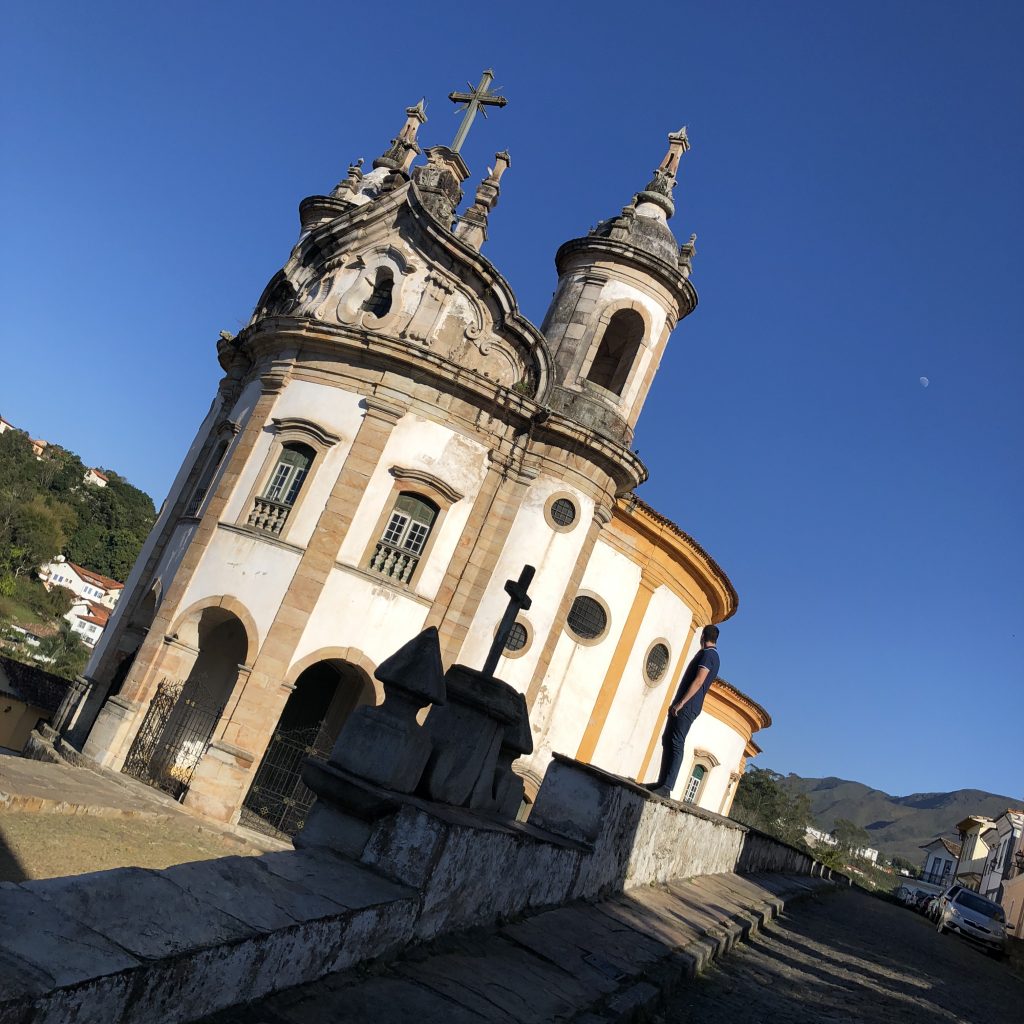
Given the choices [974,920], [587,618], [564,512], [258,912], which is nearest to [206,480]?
[564,512]

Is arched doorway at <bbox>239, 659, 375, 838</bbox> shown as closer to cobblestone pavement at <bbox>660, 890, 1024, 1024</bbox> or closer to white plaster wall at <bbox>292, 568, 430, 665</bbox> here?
white plaster wall at <bbox>292, 568, 430, 665</bbox>

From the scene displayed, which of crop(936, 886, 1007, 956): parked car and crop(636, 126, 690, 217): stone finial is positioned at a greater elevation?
Result: crop(636, 126, 690, 217): stone finial

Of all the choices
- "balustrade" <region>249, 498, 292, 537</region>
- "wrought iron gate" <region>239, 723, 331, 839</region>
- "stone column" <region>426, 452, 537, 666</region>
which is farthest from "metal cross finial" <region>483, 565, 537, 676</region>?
"balustrade" <region>249, 498, 292, 537</region>

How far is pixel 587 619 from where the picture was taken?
65.4 ft

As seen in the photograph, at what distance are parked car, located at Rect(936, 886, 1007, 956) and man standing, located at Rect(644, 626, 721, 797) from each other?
1525 cm

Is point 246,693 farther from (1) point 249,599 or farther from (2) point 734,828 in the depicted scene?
(2) point 734,828

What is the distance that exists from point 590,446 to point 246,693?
7792 mm

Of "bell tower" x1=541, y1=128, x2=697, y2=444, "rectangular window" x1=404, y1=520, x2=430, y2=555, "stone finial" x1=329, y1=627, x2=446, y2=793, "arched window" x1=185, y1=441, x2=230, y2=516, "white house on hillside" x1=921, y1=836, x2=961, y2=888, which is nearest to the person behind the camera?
"stone finial" x1=329, y1=627, x2=446, y2=793

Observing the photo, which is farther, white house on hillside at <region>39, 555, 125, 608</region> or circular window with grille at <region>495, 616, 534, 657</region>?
white house on hillside at <region>39, 555, 125, 608</region>

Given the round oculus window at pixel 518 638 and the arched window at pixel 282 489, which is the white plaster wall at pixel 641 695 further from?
the arched window at pixel 282 489

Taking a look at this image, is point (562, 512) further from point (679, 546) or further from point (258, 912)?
point (258, 912)

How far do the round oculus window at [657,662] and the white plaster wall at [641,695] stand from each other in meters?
0.14

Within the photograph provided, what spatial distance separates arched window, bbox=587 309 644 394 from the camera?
20.9 m

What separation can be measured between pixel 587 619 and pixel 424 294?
7.44 meters
